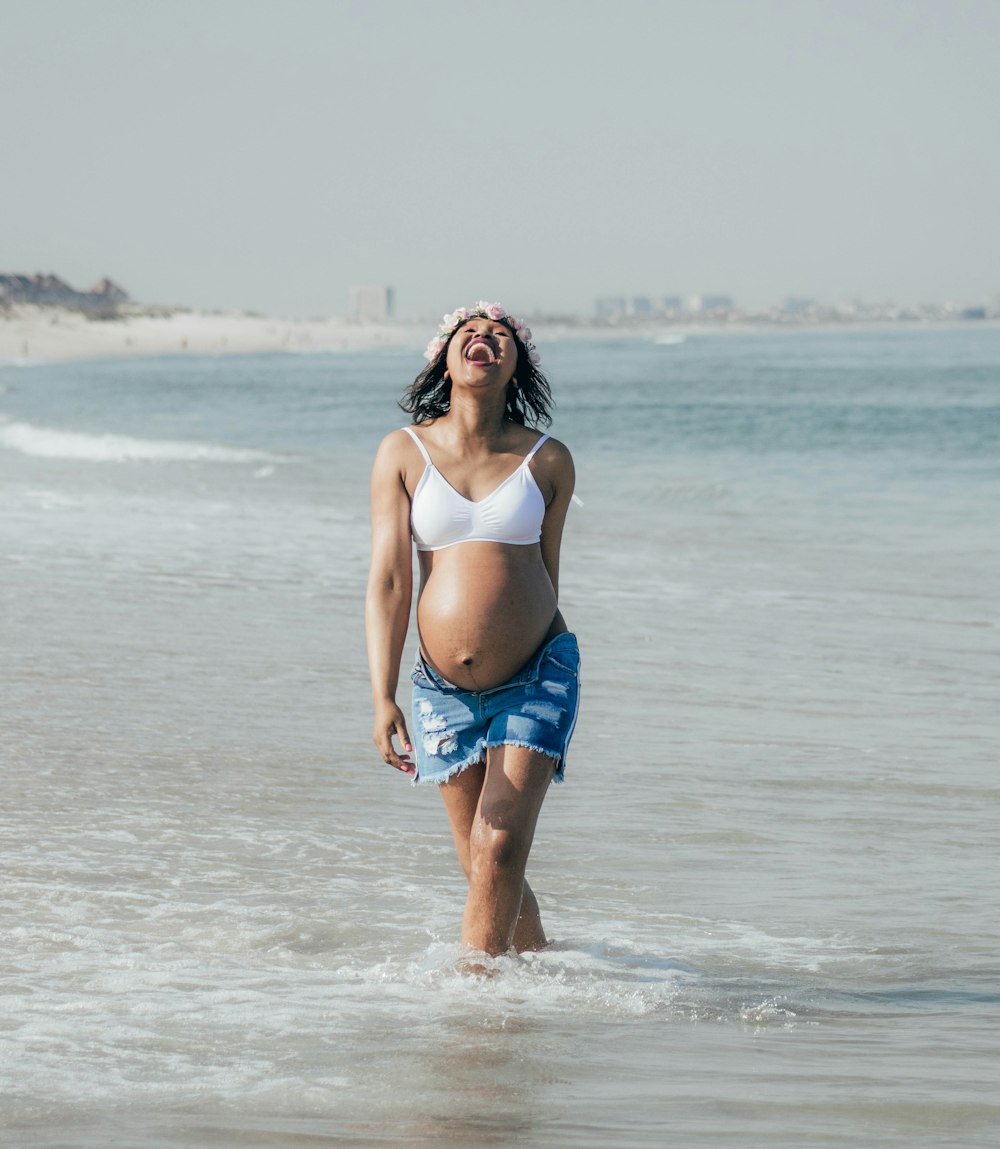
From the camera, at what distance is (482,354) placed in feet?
14.0

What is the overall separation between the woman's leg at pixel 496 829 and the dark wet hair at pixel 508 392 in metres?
0.94

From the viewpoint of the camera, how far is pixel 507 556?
168 inches

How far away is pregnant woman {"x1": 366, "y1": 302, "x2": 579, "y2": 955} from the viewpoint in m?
4.19

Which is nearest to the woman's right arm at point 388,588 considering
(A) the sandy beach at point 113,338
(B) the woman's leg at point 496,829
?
(B) the woman's leg at point 496,829

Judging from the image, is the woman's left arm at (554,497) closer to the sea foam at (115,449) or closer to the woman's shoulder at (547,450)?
the woman's shoulder at (547,450)

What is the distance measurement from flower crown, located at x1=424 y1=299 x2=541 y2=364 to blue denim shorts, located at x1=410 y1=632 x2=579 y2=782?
32.3 inches

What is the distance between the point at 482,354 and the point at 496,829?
3.99 ft

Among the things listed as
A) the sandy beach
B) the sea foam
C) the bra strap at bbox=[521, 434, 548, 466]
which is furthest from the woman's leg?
the sandy beach

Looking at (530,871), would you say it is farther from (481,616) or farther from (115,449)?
(115,449)

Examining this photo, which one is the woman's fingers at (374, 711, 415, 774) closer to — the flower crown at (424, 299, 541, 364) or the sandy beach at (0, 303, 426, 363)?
the flower crown at (424, 299, 541, 364)

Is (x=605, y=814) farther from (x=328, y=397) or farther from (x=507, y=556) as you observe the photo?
(x=328, y=397)

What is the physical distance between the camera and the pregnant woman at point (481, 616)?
419cm

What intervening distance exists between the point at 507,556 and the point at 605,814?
2.21 metres

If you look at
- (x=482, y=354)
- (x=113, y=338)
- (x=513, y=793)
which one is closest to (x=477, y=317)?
(x=482, y=354)
